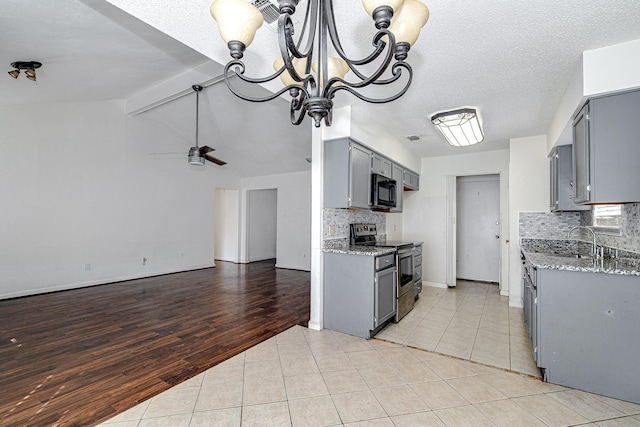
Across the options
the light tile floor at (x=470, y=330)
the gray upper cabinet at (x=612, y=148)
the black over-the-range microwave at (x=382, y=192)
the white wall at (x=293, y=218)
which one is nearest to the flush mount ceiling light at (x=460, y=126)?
the black over-the-range microwave at (x=382, y=192)

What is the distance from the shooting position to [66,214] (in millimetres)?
5125

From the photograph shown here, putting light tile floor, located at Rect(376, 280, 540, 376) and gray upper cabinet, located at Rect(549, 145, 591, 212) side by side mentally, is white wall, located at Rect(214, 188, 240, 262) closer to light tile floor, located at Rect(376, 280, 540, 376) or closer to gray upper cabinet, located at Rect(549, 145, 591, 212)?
light tile floor, located at Rect(376, 280, 540, 376)

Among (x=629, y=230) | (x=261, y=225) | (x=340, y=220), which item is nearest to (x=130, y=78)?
(x=340, y=220)

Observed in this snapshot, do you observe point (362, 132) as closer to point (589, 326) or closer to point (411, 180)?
point (411, 180)

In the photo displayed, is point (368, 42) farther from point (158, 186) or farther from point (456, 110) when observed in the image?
point (158, 186)

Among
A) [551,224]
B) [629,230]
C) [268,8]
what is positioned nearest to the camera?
[268,8]

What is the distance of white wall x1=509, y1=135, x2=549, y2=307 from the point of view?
4.18 metres

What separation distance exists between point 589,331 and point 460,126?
2.44m

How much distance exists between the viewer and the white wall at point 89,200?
4625mm

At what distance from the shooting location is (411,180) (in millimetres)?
5203

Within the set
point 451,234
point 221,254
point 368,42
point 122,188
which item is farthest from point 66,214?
point 451,234

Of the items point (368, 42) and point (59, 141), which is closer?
point (368, 42)

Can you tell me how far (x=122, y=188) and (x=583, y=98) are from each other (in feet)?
21.9

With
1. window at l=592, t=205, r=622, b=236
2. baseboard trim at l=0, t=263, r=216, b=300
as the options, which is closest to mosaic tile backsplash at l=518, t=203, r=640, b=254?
window at l=592, t=205, r=622, b=236
